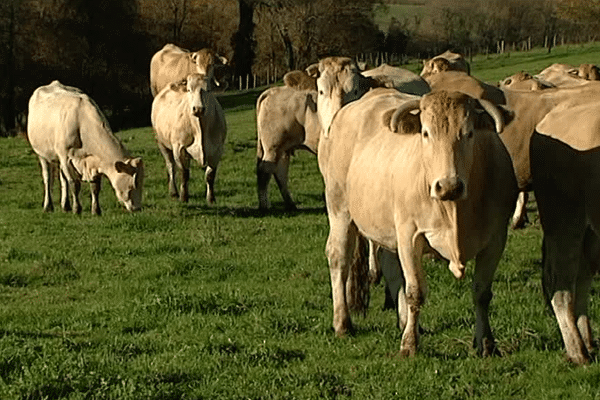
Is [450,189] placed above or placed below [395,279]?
above

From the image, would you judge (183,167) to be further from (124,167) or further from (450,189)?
(450,189)

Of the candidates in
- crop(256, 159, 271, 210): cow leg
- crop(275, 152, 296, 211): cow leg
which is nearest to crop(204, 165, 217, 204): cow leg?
crop(256, 159, 271, 210): cow leg

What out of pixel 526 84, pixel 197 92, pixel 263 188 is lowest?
pixel 263 188

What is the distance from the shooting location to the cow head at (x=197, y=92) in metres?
18.2

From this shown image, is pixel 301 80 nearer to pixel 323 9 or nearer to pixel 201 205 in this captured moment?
pixel 201 205

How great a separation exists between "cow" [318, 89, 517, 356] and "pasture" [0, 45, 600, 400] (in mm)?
544

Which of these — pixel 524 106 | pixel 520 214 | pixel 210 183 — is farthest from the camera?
pixel 210 183

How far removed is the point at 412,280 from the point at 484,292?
587 millimetres

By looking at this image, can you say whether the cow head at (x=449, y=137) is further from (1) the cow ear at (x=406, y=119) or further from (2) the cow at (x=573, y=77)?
(2) the cow at (x=573, y=77)

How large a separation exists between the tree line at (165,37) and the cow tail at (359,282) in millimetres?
37649

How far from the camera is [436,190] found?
23.0 ft

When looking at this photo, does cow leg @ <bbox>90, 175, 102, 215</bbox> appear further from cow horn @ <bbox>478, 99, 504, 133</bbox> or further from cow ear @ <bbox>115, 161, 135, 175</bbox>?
cow horn @ <bbox>478, 99, 504, 133</bbox>

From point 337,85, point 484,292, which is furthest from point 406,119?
point 337,85

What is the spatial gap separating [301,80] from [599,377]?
781 centimetres
